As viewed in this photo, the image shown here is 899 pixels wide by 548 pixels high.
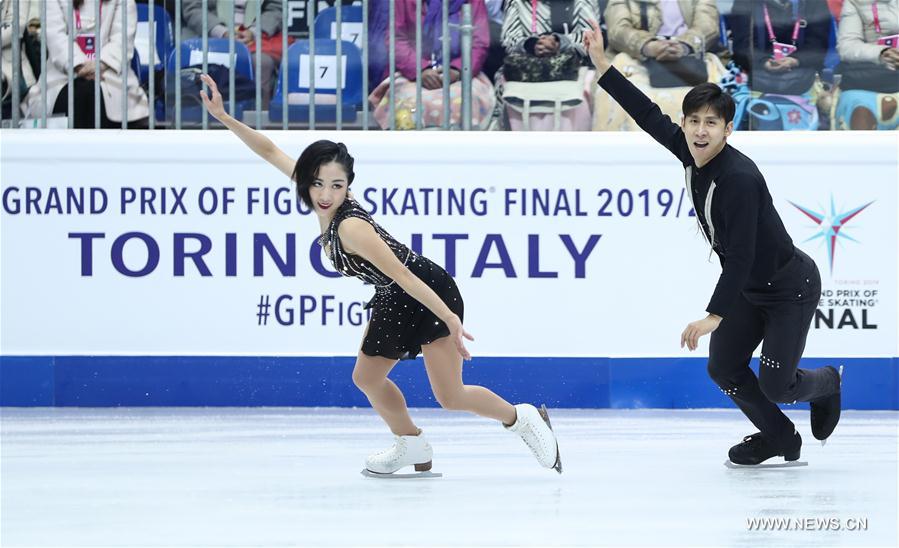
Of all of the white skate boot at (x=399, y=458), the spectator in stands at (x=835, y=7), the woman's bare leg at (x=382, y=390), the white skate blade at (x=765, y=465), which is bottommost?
the white skate blade at (x=765, y=465)

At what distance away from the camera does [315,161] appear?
402cm

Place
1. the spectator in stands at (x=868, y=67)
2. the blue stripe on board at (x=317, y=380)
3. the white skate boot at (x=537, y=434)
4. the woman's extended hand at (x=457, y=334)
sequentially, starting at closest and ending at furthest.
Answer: the woman's extended hand at (x=457, y=334)
the white skate boot at (x=537, y=434)
the blue stripe on board at (x=317, y=380)
the spectator in stands at (x=868, y=67)

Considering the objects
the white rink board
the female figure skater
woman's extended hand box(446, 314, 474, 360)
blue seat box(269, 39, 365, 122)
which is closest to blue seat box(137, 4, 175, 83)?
the white rink board

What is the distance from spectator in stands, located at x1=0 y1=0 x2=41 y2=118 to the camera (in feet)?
21.2

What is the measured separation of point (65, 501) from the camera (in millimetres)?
3842

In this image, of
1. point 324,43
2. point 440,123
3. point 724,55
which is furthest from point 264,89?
point 724,55

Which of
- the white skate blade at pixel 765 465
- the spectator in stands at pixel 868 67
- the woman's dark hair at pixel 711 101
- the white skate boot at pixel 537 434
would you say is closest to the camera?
the woman's dark hair at pixel 711 101

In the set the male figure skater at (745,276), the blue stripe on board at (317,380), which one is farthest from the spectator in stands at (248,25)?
the male figure skater at (745,276)

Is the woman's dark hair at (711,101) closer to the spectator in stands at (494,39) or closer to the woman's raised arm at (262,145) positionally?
the woman's raised arm at (262,145)

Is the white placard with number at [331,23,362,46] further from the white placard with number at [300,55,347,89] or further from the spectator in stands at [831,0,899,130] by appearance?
the spectator in stands at [831,0,899,130]

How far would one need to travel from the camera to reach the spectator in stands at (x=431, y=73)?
Answer: 6469 millimetres

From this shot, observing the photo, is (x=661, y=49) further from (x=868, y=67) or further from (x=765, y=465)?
(x=765, y=465)

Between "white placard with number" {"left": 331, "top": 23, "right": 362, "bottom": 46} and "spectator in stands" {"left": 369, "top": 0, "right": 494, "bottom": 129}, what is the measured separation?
0.18 meters

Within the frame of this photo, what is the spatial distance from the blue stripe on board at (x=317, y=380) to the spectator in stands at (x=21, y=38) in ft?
4.17
